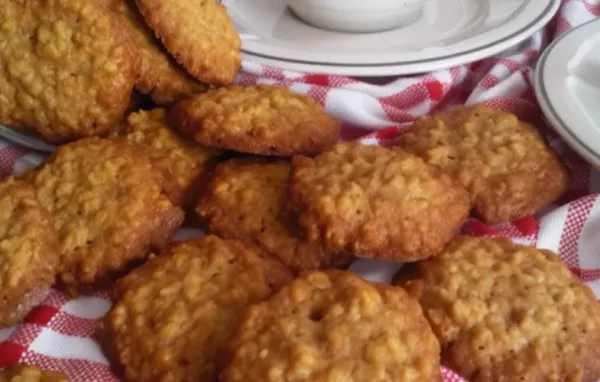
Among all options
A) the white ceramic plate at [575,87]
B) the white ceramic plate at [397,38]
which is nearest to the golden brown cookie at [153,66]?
the white ceramic plate at [397,38]

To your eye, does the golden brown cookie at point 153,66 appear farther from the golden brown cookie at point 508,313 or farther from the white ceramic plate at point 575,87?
the white ceramic plate at point 575,87

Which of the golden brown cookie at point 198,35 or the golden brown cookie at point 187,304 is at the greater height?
the golden brown cookie at point 198,35

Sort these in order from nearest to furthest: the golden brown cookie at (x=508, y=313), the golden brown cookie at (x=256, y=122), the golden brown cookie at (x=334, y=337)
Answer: the golden brown cookie at (x=334, y=337) → the golden brown cookie at (x=508, y=313) → the golden brown cookie at (x=256, y=122)

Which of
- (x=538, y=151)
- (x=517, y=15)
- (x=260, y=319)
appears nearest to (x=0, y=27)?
(x=260, y=319)

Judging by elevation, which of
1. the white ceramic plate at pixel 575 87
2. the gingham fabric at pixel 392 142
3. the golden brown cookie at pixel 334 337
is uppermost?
the white ceramic plate at pixel 575 87

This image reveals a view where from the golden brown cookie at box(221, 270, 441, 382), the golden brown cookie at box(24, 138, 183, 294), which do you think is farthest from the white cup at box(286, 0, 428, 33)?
the golden brown cookie at box(221, 270, 441, 382)
